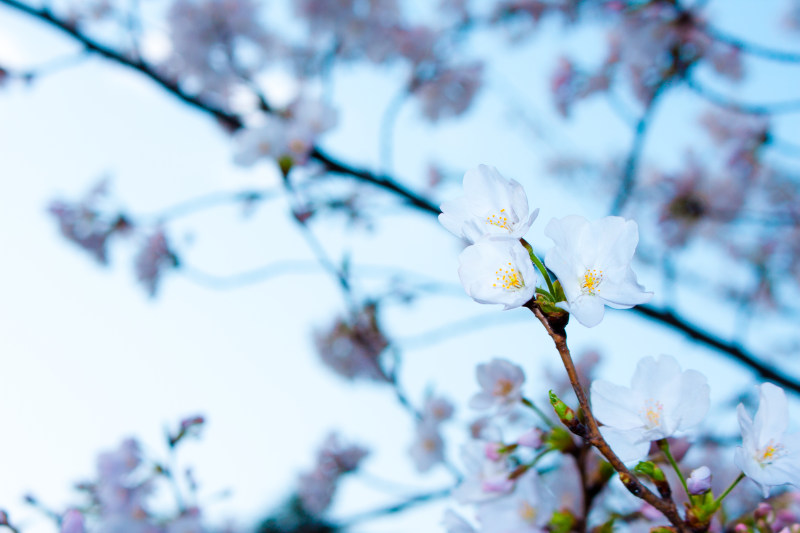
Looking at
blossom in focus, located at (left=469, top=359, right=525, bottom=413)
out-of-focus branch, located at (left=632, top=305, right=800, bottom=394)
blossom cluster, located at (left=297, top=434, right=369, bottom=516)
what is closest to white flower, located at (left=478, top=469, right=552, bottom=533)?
blossom in focus, located at (left=469, top=359, right=525, bottom=413)

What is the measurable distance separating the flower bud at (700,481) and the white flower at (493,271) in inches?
10.7

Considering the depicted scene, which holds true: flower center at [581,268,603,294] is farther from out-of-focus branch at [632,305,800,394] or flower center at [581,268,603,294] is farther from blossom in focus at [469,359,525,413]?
out-of-focus branch at [632,305,800,394]

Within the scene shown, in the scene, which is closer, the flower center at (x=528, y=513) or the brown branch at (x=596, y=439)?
the brown branch at (x=596, y=439)

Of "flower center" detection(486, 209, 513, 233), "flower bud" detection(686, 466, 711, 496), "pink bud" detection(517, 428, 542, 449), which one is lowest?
"flower bud" detection(686, 466, 711, 496)

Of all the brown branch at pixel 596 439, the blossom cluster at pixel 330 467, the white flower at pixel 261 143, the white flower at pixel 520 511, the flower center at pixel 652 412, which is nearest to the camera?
the brown branch at pixel 596 439

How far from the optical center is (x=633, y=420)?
651 mm

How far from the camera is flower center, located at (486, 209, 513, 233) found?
0.63 metres

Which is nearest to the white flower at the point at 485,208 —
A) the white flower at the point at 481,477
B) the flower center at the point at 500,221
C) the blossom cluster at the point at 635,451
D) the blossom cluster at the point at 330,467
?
the flower center at the point at 500,221

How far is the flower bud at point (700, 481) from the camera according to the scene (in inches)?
23.6

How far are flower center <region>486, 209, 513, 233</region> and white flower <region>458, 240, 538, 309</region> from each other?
0.11ft

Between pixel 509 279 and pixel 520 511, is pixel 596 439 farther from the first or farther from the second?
pixel 520 511

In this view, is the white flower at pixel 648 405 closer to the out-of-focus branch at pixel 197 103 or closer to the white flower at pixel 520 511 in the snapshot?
the white flower at pixel 520 511

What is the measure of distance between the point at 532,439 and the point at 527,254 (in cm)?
44

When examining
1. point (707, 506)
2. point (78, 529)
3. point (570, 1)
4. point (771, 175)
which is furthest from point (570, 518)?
point (771, 175)
